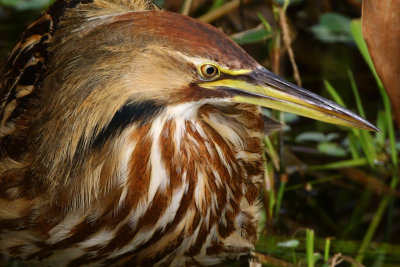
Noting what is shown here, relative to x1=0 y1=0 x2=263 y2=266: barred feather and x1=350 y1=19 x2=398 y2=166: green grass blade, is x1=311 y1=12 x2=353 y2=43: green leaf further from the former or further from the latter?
x1=0 y1=0 x2=263 y2=266: barred feather

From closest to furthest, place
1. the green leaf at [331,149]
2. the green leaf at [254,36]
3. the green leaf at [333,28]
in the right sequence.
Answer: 1. the green leaf at [254,36]
2. the green leaf at [331,149]
3. the green leaf at [333,28]

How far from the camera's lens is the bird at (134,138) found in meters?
1.98

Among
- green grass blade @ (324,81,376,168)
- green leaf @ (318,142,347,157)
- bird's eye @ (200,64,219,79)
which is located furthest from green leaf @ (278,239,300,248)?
bird's eye @ (200,64,219,79)

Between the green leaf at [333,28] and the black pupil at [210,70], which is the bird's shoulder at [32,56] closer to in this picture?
the black pupil at [210,70]

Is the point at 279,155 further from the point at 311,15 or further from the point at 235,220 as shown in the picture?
the point at 311,15

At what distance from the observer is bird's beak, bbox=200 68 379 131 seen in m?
1.99

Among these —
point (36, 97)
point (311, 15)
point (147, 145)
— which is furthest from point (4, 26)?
point (147, 145)

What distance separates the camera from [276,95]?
80.0 inches

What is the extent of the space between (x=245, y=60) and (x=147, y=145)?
1.06ft

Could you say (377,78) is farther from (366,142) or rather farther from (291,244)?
(291,244)

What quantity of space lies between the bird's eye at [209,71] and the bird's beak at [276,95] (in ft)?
0.05

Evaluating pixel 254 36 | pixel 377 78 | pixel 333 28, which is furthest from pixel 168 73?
pixel 333 28

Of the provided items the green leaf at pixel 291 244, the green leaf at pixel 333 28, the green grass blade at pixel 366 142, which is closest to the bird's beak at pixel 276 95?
the green leaf at pixel 291 244

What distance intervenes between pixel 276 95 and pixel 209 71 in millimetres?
172
